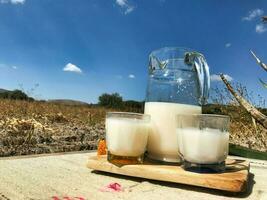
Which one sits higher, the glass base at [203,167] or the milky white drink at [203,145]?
the milky white drink at [203,145]

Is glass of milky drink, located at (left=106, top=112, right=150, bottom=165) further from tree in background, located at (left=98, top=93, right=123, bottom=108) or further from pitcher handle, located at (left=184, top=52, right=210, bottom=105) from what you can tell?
tree in background, located at (left=98, top=93, right=123, bottom=108)

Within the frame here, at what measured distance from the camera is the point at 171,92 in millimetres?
1078

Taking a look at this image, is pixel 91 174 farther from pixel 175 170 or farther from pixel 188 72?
pixel 188 72

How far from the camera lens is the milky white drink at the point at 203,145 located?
911 millimetres

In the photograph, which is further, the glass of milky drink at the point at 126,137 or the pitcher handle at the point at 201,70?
the pitcher handle at the point at 201,70

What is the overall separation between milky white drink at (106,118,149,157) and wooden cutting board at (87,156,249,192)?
0.04 metres

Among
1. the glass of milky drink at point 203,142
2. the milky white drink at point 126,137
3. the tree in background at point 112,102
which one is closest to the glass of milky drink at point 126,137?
the milky white drink at point 126,137

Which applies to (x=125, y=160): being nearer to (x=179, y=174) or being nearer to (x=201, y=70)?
(x=179, y=174)

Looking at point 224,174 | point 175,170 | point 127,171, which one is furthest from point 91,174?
point 224,174

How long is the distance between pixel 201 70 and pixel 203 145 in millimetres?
270

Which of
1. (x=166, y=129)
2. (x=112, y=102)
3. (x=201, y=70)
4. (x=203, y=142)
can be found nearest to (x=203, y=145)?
(x=203, y=142)

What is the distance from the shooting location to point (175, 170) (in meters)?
0.91

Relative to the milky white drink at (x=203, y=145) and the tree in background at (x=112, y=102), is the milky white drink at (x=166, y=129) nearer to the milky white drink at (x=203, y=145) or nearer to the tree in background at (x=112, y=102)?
the milky white drink at (x=203, y=145)

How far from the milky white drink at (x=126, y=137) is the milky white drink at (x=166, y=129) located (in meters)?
0.05
